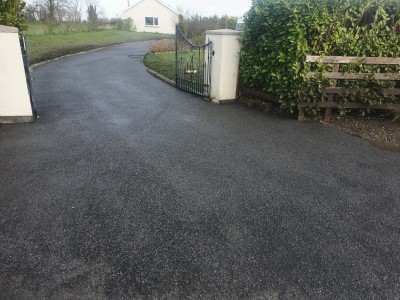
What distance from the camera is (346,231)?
10.2 ft

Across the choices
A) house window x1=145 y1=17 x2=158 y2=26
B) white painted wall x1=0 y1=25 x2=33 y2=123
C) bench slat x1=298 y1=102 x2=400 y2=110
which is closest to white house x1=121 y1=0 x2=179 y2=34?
house window x1=145 y1=17 x2=158 y2=26

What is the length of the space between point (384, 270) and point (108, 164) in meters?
3.65

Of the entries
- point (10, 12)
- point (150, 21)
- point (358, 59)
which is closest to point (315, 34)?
point (358, 59)

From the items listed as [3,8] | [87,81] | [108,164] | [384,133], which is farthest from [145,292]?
[87,81]

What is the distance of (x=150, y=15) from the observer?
46.9m

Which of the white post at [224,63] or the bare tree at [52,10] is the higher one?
the bare tree at [52,10]

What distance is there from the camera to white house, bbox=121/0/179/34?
46.5 metres

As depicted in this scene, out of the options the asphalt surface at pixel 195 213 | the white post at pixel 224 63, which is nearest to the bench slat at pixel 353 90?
the asphalt surface at pixel 195 213

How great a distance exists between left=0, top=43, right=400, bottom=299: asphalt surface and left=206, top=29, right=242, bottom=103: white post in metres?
2.25

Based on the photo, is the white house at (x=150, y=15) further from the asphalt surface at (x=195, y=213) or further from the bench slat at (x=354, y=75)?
the asphalt surface at (x=195, y=213)

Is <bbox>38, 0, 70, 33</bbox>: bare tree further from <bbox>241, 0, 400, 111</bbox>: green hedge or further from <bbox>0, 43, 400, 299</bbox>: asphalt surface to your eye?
<bbox>241, 0, 400, 111</bbox>: green hedge

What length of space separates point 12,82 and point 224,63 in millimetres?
4940

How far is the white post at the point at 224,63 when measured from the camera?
303 inches

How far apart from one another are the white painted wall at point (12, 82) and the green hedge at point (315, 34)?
17.0ft
